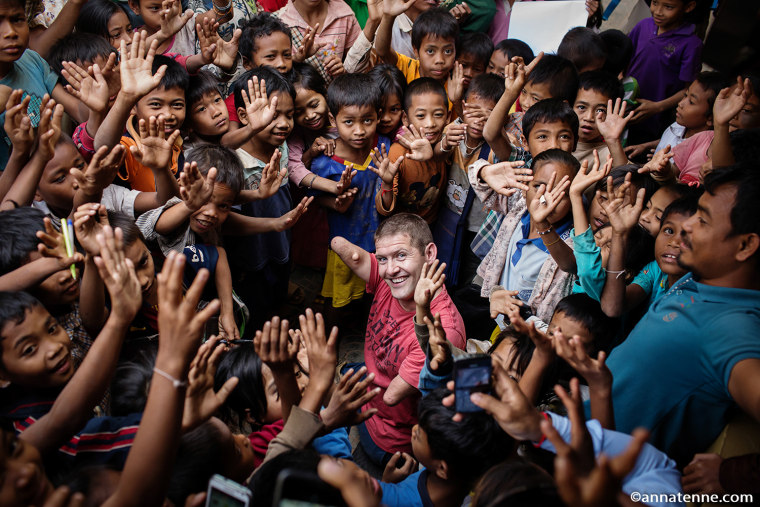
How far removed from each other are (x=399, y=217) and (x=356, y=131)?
104cm

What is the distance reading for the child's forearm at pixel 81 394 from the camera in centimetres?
144

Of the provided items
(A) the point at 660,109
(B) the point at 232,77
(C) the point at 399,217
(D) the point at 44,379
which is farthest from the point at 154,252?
(A) the point at 660,109

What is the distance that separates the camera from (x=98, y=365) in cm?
146

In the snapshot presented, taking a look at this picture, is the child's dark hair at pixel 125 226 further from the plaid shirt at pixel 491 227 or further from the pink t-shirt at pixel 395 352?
the plaid shirt at pixel 491 227

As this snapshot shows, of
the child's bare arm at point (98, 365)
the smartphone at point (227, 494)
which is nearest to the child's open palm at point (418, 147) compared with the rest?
the child's bare arm at point (98, 365)

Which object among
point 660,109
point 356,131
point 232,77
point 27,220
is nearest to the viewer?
point 27,220

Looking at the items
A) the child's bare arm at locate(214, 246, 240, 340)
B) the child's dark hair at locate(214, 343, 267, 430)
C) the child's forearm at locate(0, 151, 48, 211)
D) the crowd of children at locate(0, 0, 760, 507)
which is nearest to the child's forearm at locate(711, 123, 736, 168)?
the crowd of children at locate(0, 0, 760, 507)

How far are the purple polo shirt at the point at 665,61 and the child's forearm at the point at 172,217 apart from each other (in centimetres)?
389

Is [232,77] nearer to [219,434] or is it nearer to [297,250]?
[297,250]

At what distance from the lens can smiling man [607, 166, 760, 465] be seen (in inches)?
61.4

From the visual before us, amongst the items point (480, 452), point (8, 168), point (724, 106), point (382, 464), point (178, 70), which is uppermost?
point (178, 70)

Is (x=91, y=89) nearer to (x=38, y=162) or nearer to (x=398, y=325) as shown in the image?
(x=38, y=162)

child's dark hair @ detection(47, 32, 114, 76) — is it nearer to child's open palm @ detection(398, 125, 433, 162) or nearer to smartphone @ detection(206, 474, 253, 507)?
child's open palm @ detection(398, 125, 433, 162)

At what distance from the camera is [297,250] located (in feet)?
12.3
